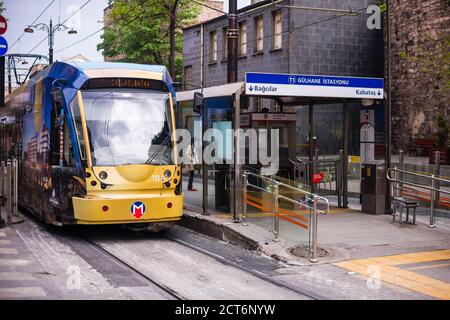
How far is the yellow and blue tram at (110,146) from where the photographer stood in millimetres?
11391

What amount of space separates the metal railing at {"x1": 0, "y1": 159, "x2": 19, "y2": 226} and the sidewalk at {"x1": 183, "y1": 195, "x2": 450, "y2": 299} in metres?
3.68

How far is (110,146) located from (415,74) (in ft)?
72.1

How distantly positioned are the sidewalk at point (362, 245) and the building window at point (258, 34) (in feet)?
60.7

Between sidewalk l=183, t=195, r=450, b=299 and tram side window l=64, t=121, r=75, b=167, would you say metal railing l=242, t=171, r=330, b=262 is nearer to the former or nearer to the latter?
sidewalk l=183, t=195, r=450, b=299

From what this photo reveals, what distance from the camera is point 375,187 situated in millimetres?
14523

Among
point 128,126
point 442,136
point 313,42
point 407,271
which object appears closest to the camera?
point 407,271

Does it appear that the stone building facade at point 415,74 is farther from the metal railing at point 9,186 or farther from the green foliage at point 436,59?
the metal railing at point 9,186

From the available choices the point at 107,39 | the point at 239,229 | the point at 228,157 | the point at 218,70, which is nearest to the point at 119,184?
the point at 239,229

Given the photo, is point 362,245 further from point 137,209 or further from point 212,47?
point 212,47

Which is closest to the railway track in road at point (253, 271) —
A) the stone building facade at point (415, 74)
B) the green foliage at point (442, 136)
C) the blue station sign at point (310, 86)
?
the blue station sign at point (310, 86)

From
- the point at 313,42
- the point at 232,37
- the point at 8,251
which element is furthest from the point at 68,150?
the point at 313,42

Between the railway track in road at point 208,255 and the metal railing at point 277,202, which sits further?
the metal railing at point 277,202

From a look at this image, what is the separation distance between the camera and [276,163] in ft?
49.6
